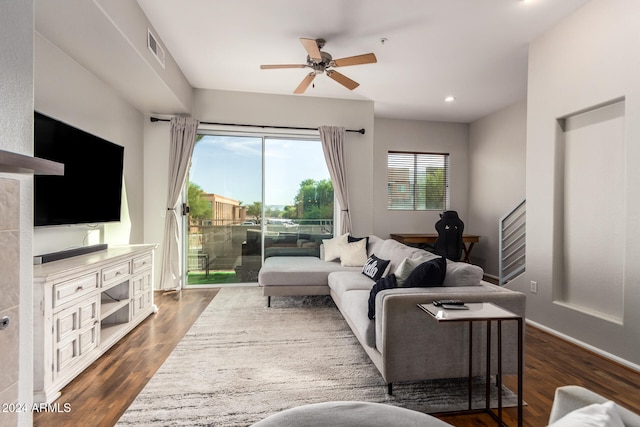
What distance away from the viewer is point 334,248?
428 cm

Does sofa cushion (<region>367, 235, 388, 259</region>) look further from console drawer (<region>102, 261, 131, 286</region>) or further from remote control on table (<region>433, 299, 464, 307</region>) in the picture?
console drawer (<region>102, 261, 131, 286</region>)

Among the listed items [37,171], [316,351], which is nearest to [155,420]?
[316,351]

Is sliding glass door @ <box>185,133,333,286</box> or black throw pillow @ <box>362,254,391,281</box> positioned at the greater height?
sliding glass door @ <box>185,133,333,286</box>

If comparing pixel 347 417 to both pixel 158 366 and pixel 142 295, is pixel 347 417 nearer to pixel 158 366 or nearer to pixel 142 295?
pixel 158 366

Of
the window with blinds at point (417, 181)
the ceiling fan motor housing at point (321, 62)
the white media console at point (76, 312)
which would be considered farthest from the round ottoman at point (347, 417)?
the window with blinds at point (417, 181)

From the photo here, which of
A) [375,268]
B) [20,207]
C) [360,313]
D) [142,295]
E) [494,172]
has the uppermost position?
[494,172]

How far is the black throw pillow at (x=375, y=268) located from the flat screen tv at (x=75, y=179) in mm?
2788

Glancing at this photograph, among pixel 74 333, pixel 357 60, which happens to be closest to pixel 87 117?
pixel 74 333

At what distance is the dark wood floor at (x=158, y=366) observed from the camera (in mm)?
1717

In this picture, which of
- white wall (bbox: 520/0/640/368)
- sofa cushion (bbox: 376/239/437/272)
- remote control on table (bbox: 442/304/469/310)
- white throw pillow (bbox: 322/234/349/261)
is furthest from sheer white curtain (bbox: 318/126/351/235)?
remote control on table (bbox: 442/304/469/310)

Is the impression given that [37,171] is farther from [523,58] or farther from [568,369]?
[523,58]

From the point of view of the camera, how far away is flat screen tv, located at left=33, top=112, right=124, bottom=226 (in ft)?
7.32

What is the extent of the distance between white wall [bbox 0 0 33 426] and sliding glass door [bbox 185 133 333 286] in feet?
11.1

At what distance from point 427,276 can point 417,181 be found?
173 inches
